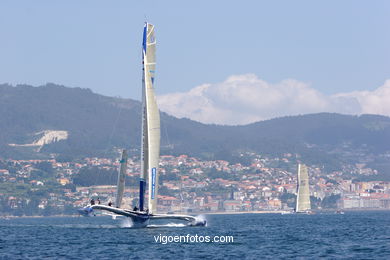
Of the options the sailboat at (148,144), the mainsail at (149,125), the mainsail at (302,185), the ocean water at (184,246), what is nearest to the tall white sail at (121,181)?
the ocean water at (184,246)

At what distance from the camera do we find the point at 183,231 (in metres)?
81.0

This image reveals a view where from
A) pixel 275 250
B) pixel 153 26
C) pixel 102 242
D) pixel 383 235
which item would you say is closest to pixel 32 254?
pixel 102 242

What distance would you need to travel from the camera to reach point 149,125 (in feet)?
263

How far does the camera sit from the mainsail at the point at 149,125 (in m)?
80.2

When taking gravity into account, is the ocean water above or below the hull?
below

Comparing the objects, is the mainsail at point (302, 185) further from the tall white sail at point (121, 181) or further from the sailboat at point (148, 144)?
the sailboat at point (148, 144)

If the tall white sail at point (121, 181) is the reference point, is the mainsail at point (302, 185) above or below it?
above

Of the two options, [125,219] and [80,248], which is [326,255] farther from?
[125,219]

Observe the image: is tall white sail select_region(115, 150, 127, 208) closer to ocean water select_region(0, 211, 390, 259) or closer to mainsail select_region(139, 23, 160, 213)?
ocean water select_region(0, 211, 390, 259)

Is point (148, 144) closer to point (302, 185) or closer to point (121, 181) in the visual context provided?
point (121, 181)

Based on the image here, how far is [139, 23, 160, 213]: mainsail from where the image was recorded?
80250 mm

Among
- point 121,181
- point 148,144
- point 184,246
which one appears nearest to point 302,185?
point 121,181

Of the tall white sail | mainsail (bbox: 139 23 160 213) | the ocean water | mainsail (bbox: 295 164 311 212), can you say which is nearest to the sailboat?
mainsail (bbox: 139 23 160 213)

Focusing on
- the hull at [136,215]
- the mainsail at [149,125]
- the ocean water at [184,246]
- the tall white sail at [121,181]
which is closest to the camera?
the ocean water at [184,246]
